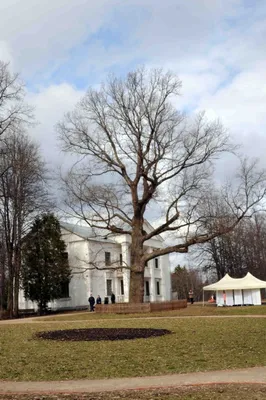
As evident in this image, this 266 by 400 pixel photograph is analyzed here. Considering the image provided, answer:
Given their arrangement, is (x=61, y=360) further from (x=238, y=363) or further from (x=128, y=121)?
(x=128, y=121)

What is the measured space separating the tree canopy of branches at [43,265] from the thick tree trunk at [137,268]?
14592 mm

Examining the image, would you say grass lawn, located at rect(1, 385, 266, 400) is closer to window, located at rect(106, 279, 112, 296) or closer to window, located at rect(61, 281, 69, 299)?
window, located at rect(61, 281, 69, 299)

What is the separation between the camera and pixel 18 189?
147 feet

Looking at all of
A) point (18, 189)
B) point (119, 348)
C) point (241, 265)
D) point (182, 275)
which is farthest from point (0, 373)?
point (182, 275)

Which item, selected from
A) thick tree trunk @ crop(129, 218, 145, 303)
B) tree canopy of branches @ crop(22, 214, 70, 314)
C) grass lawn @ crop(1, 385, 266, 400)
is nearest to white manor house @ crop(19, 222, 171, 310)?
tree canopy of branches @ crop(22, 214, 70, 314)

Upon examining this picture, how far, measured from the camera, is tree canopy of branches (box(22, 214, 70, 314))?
161ft

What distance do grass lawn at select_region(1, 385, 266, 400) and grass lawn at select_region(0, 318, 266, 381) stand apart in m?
1.81

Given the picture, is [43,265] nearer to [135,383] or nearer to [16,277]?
[16,277]

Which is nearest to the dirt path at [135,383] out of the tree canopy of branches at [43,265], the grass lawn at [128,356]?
the grass lawn at [128,356]

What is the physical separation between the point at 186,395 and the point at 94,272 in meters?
47.6

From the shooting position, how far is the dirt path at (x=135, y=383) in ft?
29.2

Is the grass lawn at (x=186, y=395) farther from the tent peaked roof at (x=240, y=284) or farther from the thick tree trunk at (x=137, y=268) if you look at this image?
the tent peaked roof at (x=240, y=284)

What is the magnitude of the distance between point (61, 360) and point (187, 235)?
24867mm

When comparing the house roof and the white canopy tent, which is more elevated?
the house roof
